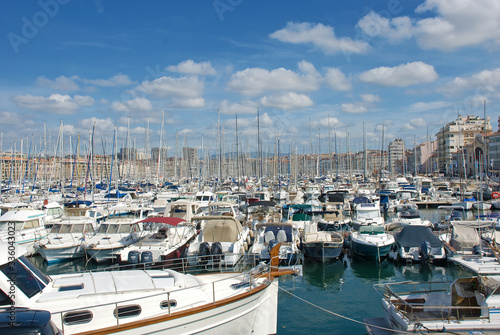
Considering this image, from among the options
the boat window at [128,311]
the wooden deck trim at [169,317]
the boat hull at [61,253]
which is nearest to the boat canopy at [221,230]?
the boat hull at [61,253]

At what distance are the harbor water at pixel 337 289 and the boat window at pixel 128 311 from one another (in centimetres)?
598

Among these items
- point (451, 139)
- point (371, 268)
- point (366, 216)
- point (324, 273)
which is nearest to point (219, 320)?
point (324, 273)

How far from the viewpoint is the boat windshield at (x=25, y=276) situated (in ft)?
32.0

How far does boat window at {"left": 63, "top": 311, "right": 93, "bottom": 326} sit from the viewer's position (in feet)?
31.6

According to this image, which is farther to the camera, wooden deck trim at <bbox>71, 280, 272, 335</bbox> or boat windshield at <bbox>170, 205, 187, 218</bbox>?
boat windshield at <bbox>170, 205, 187, 218</bbox>

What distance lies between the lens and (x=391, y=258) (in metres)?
24.9

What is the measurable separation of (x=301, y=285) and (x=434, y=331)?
936 centimetres

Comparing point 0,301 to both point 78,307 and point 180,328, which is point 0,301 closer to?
point 78,307

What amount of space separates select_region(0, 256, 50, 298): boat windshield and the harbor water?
8.08 meters

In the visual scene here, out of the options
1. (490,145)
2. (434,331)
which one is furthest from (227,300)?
(490,145)

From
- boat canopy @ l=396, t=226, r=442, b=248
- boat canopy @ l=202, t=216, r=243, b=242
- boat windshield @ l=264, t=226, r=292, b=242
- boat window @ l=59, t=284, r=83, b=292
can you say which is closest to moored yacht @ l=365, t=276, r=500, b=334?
boat window @ l=59, t=284, r=83, b=292

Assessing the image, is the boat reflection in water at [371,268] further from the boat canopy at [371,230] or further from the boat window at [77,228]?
the boat window at [77,228]

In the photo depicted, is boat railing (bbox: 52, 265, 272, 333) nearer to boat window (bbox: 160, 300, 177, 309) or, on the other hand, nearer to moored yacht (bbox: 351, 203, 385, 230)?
boat window (bbox: 160, 300, 177, 309)

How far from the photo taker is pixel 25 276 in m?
10.2
